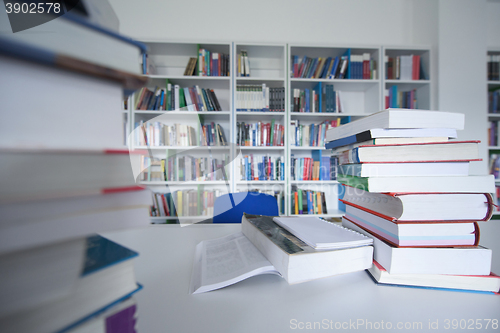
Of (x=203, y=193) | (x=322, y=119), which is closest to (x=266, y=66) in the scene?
(x=322, y=119)

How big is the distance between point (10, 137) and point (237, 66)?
8.12 feet

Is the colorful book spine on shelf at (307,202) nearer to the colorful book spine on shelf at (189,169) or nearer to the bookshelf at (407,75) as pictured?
the colorful book spine on shelf at (189,169)

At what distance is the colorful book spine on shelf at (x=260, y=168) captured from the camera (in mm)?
2359

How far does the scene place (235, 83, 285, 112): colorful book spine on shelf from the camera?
7.62 feet

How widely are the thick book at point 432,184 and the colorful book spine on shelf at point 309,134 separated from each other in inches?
78.0

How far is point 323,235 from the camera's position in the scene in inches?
18.4

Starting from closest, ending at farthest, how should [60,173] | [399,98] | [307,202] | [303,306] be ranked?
1. [60,173]
2. [303,306]
3. [307,202]
4. [399,98]

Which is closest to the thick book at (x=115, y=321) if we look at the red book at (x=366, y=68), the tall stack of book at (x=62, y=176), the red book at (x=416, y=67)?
the tall stack of book at (x=62, y=176)

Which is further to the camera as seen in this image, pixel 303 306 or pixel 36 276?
pixel 303 306

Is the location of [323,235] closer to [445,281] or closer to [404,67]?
[445,281]

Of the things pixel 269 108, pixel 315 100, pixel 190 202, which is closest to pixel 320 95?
pixel 315 100

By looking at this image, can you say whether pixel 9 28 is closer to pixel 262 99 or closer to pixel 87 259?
pixel 87 259

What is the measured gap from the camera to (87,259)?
0.37 ft

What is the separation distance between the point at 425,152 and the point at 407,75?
258cm
